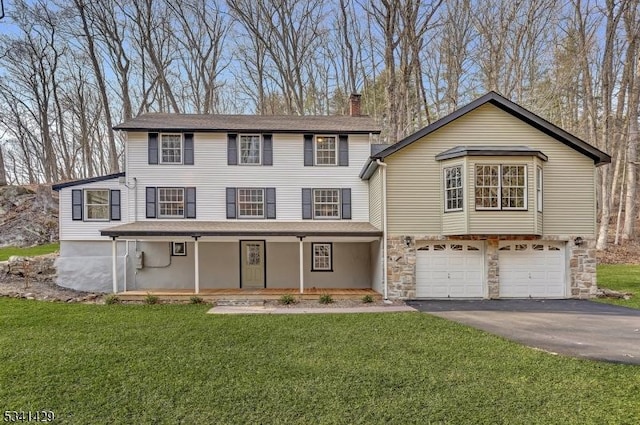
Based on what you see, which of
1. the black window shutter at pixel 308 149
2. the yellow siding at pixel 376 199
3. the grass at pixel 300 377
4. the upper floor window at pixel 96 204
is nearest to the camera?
the grass at pixel 300 377

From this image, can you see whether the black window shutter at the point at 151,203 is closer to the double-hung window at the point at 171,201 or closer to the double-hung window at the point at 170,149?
the double-hung window at the point at 171,201

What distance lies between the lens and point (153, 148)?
1430 cm

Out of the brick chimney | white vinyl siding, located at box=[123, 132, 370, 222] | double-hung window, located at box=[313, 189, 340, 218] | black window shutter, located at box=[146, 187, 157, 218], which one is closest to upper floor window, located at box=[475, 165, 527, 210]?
white vinyl siding, located at box=[123, 132, 370, 222]

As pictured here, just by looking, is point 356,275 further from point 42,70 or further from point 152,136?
point 42,70

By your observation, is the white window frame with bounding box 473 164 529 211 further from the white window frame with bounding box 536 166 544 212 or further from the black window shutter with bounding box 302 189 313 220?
the black window shutter with bounding box 302 189 313 220

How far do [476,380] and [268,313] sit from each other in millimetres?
6187

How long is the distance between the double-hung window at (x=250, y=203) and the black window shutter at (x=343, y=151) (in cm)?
352

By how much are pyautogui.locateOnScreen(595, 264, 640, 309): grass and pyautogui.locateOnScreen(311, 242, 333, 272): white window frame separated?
371 inches

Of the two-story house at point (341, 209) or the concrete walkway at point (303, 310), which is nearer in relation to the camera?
the concrete walkway at point (303, 310)

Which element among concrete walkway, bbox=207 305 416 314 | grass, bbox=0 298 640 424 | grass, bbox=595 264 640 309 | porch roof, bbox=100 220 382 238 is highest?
porch roof, bbox=100 220 382 238

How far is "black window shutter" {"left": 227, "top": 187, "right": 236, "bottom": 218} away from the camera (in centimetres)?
1430

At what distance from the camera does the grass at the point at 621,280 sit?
11.6m

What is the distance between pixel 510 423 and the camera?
4.34 meters

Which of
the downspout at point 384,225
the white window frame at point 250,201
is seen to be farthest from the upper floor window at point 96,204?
the downspout at point 384,225
